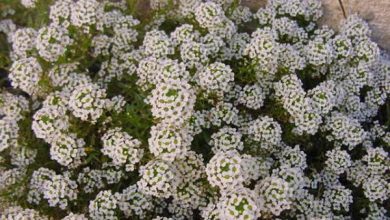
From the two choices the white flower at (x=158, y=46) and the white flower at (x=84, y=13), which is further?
the white flower at (x=84, y=13)

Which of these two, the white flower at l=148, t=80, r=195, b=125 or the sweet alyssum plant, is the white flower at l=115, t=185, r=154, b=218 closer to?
the sweet alyssum plant

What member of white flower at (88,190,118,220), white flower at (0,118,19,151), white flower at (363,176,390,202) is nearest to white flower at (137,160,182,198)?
white flower at (88,190,118,220)

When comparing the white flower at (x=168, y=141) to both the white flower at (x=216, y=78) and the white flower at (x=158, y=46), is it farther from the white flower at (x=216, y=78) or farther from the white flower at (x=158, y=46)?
the white flower at (x=158, y=46)

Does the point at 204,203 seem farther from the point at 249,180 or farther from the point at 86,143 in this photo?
the point at 86,143

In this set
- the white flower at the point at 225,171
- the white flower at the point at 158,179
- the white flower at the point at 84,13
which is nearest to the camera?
the white flower at the point at 225,171

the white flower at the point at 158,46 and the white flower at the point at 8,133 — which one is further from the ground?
the white flower at the point at 158,46

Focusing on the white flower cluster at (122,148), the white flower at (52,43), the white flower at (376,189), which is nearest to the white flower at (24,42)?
the white flower at (52,43)

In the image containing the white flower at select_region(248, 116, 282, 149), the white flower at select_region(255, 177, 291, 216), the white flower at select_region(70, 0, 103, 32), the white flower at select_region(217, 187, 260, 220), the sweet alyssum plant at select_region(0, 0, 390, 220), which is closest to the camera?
the white flower at select_region(217, 187, 260, 220)

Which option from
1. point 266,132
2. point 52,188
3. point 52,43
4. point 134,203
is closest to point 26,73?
point 52,43
